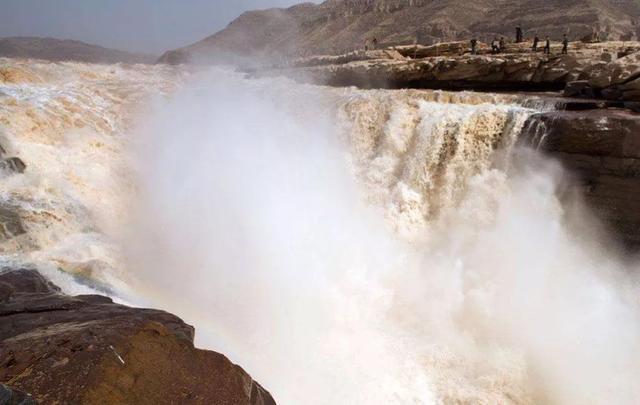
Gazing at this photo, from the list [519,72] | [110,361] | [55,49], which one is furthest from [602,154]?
[55,49]

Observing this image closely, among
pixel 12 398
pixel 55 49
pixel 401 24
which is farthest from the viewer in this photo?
pixel 55 49

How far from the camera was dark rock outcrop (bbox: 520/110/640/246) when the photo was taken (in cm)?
854

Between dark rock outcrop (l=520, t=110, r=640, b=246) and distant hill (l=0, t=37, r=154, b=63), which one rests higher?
distant hill (l=0, t=37, r=154, b=63)

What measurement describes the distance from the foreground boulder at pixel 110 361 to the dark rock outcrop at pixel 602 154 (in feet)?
26.8

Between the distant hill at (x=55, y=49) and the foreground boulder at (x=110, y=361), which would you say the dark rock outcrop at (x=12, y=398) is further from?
the distant hill at (x=55, y=49)

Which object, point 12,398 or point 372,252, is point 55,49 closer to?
point 372,252

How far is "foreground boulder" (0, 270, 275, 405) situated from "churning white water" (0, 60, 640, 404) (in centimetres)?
215

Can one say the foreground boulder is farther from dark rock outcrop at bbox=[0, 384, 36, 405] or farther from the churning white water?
the churning white water

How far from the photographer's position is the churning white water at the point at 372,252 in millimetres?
6992

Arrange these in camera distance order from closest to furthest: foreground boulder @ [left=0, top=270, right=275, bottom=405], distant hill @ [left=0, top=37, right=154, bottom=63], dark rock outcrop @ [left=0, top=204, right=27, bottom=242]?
foreground boulder @ [left=0, top=270, right=275, bottom=405], dark rock outcrop @ [left=0, top=204, right=27, bottom=242], distant hill @ [left=0, top=37, right=154, bottom=63]

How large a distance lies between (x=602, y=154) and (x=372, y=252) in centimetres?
515

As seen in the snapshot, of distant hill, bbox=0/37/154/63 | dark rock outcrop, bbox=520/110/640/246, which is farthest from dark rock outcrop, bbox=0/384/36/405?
distant hill, bbox=0/37/154/63

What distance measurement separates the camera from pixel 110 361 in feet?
10.1

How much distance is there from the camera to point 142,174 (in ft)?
33.6
